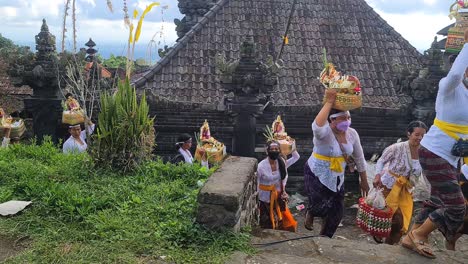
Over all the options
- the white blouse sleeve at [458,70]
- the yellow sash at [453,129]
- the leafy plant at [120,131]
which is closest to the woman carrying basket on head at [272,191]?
the leafy plant at [120,131]

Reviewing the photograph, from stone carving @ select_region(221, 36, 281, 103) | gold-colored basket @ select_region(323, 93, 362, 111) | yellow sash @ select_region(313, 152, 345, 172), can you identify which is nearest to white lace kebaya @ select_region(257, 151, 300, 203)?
yellow sash @ select_region(313, 152, 345, 172)

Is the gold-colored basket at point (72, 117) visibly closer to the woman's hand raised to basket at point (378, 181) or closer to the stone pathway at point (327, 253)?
the stone pathway at point (327, 253)

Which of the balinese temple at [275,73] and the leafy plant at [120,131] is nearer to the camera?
the leafy plant at [120,131]

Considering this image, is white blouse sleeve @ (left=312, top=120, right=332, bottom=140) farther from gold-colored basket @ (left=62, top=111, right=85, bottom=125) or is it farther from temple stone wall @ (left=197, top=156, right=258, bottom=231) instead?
gold-colored basket @ (left=62, top=111, right=85, bottom=125)

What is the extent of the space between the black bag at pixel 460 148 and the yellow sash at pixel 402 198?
172 centimetres

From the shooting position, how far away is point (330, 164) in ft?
→ 15.7

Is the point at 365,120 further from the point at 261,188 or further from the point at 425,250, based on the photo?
the point at 425,250

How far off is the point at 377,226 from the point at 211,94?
7.91 m

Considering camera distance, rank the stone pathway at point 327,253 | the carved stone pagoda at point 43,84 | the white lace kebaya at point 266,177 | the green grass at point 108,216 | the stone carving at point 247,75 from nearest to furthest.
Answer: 1. the green grass at point 108,216
2. the stone pathway at point 327,253
3. the white lace kebaya at point 266,177
4. the stone carving at point 247,75
5. the carved stone pagoda at point 43,84

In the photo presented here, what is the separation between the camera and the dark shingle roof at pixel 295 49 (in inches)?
478

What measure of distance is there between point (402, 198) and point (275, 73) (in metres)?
4.61

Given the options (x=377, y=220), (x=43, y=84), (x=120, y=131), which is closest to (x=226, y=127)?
(x=43, y=84)

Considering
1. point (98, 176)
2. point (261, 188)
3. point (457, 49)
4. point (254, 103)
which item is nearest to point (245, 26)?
point (254, 103)

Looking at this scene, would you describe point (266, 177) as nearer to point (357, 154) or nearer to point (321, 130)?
point (357, 154)
